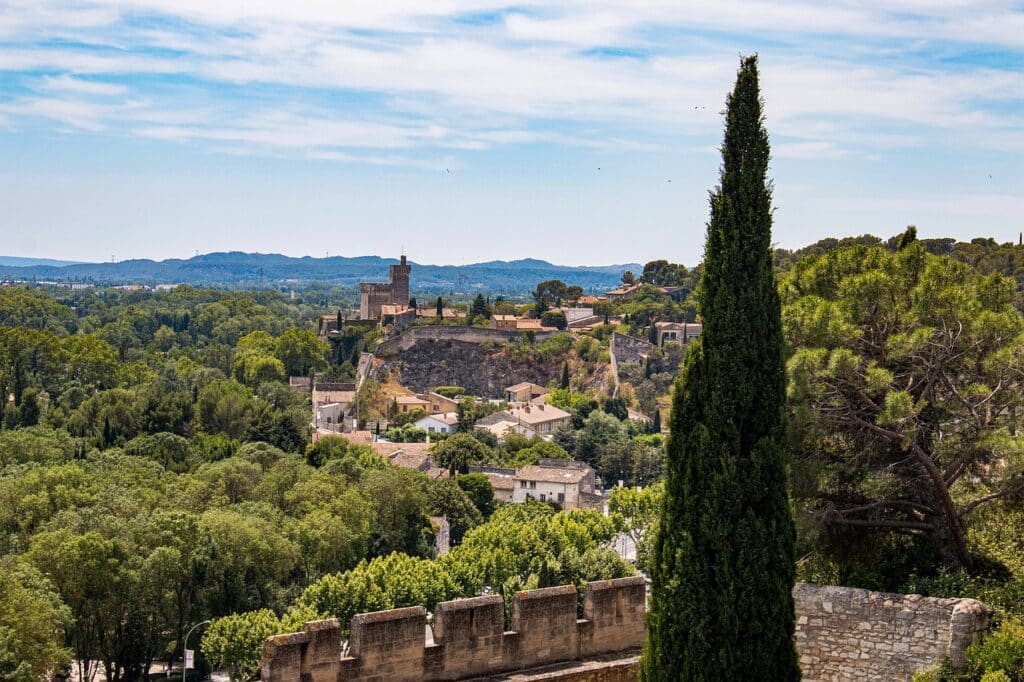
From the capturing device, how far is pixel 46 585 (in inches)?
1109

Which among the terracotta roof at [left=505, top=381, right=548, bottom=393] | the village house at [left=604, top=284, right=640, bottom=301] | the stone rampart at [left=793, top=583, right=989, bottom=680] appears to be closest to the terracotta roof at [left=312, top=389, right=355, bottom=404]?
the terracotta roof at [left=505, top=381, right=548, bottom=393]

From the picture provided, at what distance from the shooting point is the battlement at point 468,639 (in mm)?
9109

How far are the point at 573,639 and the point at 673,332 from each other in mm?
105093

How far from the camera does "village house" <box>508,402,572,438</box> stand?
289 ft

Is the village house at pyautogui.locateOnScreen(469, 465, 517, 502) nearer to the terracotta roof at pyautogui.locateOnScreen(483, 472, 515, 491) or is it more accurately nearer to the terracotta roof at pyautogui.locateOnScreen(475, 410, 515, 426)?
the terracotta roof at pyautogui.locateOnScreen(483, 472, 515, 491)

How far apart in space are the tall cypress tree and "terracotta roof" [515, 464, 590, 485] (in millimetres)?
54996

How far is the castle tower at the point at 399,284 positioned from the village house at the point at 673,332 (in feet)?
99.9

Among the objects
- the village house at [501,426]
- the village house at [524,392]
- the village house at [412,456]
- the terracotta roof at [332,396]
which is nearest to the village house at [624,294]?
the village house at [524,392]

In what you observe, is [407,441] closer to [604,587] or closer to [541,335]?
[541,335]

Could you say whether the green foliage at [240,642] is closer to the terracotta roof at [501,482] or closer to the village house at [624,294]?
the terracotta roof at [501,482]

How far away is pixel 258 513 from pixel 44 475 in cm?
725

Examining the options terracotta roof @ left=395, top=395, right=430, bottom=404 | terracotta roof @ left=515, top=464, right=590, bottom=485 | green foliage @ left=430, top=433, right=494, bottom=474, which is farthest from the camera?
terracotta roof @ left=395, top=395, right=430, bottom=404

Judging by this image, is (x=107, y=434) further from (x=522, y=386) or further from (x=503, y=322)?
(x=503, y=322)

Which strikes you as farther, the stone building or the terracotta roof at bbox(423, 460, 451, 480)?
the stone building
